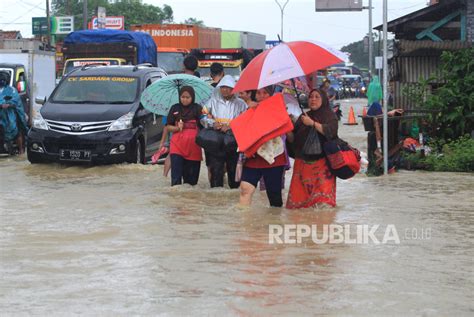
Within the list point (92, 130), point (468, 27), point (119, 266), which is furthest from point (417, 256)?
point (468, 27)

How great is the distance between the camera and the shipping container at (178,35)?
4278 centimetres

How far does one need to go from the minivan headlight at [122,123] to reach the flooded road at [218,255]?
1.79 meters

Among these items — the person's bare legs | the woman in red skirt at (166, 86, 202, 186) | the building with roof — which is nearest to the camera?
the person's bare legs

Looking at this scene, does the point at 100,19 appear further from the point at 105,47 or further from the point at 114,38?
the point at 105,47

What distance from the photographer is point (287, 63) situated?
33.4ft

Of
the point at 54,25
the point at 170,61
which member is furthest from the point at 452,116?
the point at 54,25

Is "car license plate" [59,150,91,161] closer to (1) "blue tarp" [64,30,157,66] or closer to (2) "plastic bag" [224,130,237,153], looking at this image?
(2) "plastic bag" [224,130,237,153]

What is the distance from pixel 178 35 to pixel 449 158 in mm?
28908

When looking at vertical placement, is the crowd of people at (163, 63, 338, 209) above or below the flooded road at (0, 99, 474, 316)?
above

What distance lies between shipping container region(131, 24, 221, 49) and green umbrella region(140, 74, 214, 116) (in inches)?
1145

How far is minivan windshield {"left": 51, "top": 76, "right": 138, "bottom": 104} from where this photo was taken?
1638 cm

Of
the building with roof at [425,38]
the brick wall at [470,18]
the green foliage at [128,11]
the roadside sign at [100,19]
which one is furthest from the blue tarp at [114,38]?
the green foliage at [128,11]

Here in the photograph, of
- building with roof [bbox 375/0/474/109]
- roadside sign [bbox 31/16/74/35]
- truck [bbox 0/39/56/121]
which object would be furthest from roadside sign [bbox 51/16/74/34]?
building with roof [bbox 375/0/474/109]

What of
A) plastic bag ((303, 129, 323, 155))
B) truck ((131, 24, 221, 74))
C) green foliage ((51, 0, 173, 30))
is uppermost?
green foliage ((51, 0, 173, 30))
